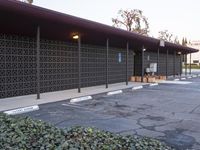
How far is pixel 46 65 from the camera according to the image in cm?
1391

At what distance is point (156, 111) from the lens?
390 inches

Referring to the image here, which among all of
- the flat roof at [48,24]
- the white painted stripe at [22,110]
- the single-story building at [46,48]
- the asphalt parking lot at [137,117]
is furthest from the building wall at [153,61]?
the white painted stripe at [22,110]

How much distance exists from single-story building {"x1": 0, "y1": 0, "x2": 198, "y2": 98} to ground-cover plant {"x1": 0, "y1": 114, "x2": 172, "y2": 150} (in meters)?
4.31

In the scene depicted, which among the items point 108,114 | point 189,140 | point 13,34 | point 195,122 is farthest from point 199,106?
point 13,34

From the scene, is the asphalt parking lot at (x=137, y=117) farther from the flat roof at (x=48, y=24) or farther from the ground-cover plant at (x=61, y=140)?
the flat roof at (x=48, y=24)

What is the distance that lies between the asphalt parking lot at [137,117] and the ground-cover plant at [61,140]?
1263mm

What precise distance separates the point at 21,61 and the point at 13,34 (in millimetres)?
1218

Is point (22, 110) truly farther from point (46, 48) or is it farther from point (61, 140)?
point (46, 48)

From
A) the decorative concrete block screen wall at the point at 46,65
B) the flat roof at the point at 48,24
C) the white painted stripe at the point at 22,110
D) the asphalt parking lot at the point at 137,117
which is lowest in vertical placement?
the asphalt parking lot at the point at 137,117

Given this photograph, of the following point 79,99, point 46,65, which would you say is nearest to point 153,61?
point 46,65

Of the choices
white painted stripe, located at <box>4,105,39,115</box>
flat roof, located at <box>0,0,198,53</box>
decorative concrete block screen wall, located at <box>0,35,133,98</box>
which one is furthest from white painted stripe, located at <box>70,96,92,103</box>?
flat roof, located at <box>0,0,198,53</box>

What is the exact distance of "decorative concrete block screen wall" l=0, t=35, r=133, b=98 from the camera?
38.8ft

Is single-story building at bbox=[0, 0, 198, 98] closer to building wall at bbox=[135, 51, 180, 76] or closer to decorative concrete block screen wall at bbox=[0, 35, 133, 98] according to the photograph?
decorative concrete block screen wall at bbox=[0, 35, 133, 98]

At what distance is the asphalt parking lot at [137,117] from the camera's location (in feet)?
22.5
